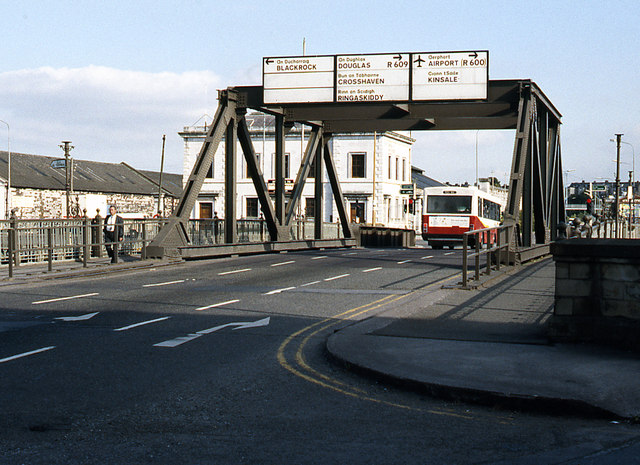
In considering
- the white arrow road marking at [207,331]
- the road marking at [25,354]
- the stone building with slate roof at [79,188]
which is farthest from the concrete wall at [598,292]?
the stone building with slate roof at [79,188]

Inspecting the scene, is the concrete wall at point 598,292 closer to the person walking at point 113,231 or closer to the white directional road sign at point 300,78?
the person walking at point 113,231

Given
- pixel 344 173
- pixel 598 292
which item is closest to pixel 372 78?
pixel 598 292

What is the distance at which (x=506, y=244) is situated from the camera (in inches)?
819

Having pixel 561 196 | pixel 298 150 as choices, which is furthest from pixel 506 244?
pixel 298 150

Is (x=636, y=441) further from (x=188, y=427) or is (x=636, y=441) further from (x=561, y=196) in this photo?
(x=561, y=196)

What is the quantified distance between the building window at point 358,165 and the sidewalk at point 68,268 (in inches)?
1978

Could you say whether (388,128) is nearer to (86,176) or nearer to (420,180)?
(86,176)

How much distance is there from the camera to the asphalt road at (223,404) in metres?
5.36

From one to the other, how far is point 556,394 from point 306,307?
7184 mm

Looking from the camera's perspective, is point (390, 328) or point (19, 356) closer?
point (19, 356)

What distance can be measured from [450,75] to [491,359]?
19.4 m

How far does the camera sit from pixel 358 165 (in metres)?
74.2

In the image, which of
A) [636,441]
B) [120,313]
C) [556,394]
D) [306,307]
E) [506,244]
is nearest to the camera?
[636,441]

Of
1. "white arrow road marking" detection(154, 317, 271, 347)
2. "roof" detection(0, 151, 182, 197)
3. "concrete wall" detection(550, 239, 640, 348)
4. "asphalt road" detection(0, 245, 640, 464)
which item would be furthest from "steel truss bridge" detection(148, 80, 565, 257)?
"roof" detection(0, 151, 182, 197)
